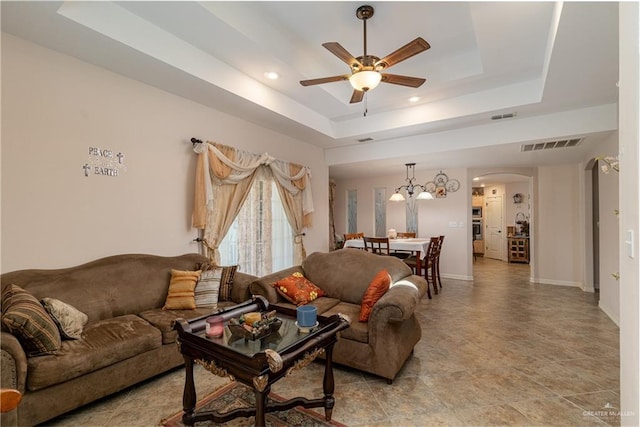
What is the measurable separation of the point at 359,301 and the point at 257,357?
1711 millimetres

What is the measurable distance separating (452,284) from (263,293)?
436 centimetres

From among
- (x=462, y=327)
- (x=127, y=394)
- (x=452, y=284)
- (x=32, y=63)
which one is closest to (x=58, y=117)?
(x=32, y=63)

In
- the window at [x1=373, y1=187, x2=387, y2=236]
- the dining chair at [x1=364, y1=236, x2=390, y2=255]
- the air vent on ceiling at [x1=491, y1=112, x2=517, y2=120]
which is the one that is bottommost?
the dining chair at [x1=364, y1=236, x2=390, y2=255]

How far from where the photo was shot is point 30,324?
5.84ft

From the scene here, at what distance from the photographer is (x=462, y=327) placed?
347cm

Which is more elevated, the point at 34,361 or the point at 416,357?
the point at 34,361

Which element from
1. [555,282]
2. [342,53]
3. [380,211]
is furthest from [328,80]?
[555,282]

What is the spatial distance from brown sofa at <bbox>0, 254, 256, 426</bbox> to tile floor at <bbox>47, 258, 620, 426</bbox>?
0.69 feet

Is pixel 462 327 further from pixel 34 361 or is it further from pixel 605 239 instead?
pixel 34 361

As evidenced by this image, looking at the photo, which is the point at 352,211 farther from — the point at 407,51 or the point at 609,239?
the point at 407,51

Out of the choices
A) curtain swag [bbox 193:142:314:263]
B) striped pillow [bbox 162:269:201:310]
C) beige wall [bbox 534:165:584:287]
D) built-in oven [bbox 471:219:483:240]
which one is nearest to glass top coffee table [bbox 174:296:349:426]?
striped pillow [bbox 162:269:201:310]

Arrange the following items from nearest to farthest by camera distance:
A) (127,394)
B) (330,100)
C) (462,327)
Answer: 1. (127,394)
2. (462,327)
3. (330,100)

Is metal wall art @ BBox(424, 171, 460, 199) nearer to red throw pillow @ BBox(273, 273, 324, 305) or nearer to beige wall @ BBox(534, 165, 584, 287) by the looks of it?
beige wall @ BBox(534, 165, 584, 287)

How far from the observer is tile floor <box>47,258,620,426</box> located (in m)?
1.93
